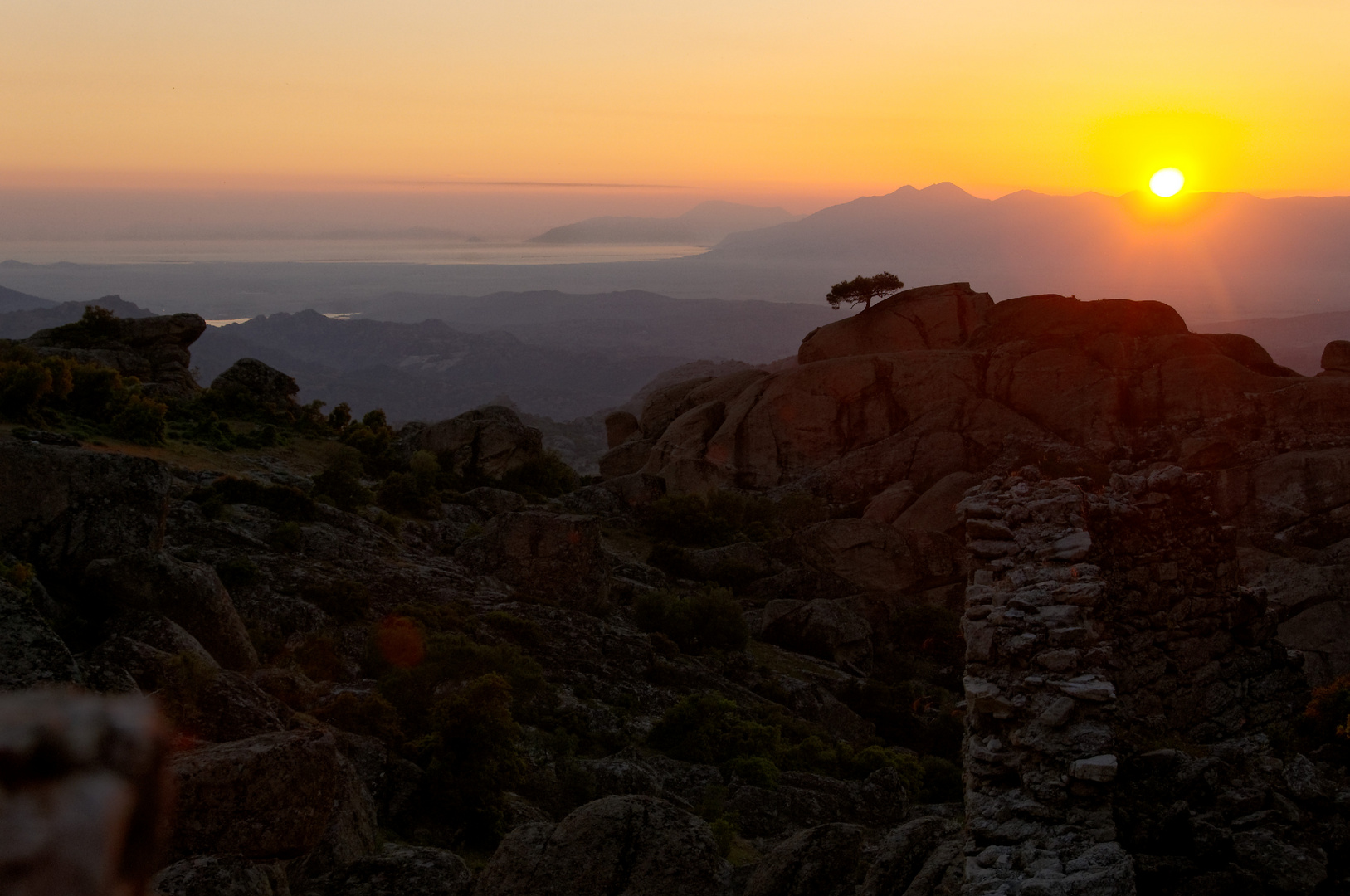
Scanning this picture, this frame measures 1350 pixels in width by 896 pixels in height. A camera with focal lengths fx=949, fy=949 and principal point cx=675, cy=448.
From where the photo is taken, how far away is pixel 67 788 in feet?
4.62

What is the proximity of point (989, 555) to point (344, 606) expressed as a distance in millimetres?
14780

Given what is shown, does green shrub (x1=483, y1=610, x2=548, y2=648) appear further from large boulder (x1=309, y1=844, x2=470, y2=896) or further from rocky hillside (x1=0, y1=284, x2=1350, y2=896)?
large boulder (x1=309, y1=844, x2=470, y2=896)

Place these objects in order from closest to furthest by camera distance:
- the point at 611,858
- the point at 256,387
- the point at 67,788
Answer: the point at 67,788 < the point at 611,858 < the point at 256,387

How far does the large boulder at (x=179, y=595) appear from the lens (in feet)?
45.3

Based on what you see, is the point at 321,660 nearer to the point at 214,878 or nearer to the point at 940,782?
the point at 214,878

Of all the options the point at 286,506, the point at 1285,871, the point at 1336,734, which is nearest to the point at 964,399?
the point at 286,506

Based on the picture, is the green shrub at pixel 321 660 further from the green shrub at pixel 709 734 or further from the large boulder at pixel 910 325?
the large boulder at pixel 910 325

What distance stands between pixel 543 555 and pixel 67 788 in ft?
88.2

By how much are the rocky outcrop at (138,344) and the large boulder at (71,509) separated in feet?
119

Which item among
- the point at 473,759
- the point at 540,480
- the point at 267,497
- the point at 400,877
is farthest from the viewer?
the point at 540,480

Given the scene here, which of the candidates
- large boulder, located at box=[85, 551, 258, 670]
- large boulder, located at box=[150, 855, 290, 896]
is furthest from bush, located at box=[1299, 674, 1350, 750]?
large boulder, located at box=[85, 551, 258, 670]

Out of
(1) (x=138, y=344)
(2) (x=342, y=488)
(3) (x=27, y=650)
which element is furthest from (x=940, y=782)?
(1) (x=138, y=344)

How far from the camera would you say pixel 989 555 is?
11531 millimetres

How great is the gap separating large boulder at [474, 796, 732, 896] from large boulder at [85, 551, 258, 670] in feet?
22.1
